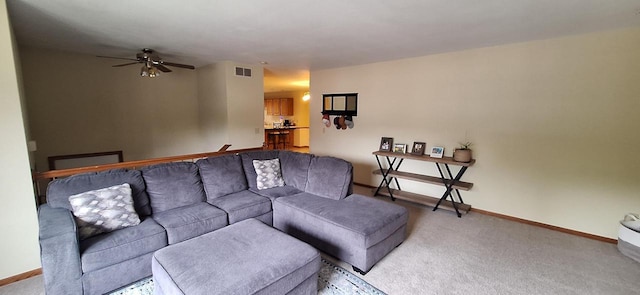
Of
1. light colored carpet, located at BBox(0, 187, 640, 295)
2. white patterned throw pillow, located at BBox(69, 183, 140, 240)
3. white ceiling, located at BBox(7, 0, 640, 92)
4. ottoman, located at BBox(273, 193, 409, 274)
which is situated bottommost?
light colored carpet, located at BBox(0, 187, 640, 295)

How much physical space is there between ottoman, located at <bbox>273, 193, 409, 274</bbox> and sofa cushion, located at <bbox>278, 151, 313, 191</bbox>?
39cm

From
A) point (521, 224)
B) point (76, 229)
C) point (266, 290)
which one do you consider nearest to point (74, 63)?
point (76, 229)

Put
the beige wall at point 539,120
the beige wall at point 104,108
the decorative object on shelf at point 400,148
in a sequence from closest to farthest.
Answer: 1. the beige wall at point 539,120
2. the beige wall at point 104,108
3. the decorative object on shelf at point 400,148

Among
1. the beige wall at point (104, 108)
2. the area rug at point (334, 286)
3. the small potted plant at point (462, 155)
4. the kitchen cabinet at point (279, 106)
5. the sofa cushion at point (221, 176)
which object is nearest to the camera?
the area rug at point (334, 286)

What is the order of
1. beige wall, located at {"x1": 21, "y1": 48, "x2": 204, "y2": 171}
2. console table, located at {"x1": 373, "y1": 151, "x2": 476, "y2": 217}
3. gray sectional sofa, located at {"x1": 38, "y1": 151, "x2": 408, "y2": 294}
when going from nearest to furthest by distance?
1. gray sectional sofa, located at {"x1": 38, "y1": 151, "x2": 408, "y2": 294}
2. console table, located at {"x1": 373, "y1": 151, "x2": 476, "y2": 217}
3. beige wall, located at {"x1": 21, "y1": 48, "x2": 204, "y2": 171}

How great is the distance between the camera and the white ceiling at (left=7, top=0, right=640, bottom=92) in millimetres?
2215

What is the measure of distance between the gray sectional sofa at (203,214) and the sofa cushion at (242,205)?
10 mm

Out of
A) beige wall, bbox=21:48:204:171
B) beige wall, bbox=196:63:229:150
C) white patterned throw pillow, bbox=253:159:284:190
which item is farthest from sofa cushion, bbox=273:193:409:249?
beige wall, bbox=21:48:204:171

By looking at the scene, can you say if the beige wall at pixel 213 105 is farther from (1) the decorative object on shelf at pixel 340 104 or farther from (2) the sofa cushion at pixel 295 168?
(1) the decorative object on shelf at pixel 340 104

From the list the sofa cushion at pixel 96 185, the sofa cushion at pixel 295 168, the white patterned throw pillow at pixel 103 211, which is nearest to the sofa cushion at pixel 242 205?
the sofa cushion at pixel 295 168

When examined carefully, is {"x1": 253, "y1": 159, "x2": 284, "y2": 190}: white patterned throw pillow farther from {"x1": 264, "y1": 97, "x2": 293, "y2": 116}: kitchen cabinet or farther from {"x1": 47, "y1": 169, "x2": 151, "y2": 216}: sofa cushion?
{"x1": 264, "y1": 97, "x2": 293, "y2": 116}: kitchen cabinet

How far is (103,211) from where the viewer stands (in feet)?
7.23

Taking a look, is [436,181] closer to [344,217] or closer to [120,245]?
[344,217]

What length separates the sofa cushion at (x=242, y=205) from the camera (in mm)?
2746
